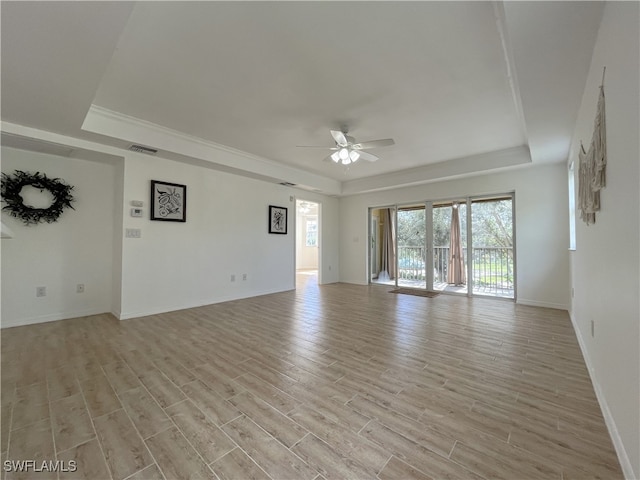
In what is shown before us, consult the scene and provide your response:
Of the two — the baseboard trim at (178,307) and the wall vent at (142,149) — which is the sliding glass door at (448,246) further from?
the wall vent at (142,149)

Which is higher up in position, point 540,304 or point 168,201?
point 168,201

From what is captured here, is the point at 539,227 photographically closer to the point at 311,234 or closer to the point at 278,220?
the point at 278,220

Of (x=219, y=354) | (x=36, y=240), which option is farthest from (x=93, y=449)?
(x=36, y=240)

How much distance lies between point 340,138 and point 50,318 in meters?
4.61

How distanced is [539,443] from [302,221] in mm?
10173

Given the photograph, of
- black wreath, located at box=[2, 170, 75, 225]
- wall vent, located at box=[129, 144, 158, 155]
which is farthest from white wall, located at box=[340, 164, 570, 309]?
black wreath, located at box=[2, 170, 75, 225]

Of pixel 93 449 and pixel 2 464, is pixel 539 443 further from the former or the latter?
pixel 2 464

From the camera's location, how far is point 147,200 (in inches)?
159

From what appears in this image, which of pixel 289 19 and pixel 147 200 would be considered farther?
pixel 147 200

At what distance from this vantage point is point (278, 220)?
231 inches

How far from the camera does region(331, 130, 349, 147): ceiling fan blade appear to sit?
3.24m

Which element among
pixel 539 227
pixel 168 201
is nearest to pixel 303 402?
pixel 168 201

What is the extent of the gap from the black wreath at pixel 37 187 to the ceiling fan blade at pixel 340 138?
3.82 meters
